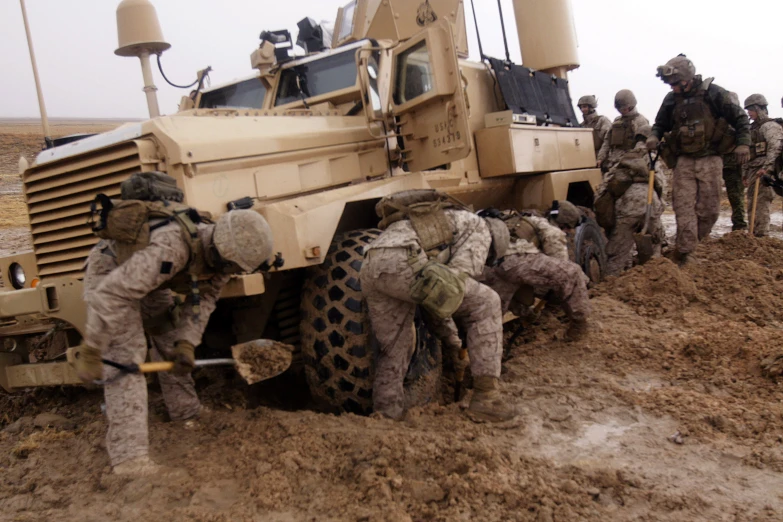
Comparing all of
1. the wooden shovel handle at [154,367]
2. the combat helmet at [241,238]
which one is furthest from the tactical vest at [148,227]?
the wooden shovel handle at [154,367]

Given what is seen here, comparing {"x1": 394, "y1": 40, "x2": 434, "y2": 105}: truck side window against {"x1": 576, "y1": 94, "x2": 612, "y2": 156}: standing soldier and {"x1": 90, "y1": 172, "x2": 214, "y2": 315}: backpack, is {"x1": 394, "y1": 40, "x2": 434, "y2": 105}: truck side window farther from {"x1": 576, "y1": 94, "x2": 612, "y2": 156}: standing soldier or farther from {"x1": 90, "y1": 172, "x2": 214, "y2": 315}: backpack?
{"x1": 576, "y1": 94, "x2": 612, "y2": 156}: standing soldier

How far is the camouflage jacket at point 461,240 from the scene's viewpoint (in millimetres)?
3592

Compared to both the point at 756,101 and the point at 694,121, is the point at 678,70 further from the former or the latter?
the point at 756,101

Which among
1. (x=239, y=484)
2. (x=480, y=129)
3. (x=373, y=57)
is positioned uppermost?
(x=373, y=57)

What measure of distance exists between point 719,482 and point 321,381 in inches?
76.4

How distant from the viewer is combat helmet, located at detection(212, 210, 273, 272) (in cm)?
307

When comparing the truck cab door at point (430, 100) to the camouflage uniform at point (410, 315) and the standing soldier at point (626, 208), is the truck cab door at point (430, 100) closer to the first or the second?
the camouflage uniform at point (410, 315)

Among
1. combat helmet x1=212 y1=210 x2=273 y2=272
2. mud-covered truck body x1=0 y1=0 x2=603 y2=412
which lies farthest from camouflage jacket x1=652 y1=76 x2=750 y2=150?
combat helmet x1=212 y1=210 x2=273 y2=272

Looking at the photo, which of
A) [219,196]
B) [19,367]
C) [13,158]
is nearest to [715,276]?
[219,196]

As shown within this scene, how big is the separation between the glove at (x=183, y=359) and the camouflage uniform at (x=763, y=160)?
789 cm

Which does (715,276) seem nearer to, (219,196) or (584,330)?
(584,330)

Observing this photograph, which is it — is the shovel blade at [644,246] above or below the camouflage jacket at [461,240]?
below

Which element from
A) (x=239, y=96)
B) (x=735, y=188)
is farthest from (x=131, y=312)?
(x=735, y=188)

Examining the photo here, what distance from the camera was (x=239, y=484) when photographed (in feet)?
9.63
